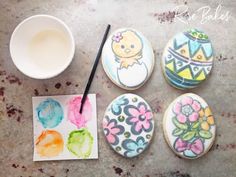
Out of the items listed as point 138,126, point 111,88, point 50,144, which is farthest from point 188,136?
point 50,144

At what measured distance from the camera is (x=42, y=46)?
3.63 ft

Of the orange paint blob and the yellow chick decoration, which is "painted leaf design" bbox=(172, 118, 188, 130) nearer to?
the yellow chick decoration

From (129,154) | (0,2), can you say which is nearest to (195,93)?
(129,154)

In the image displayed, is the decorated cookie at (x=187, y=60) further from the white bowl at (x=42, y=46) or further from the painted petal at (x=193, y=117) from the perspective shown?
the white bowl at (x=42, y=46)

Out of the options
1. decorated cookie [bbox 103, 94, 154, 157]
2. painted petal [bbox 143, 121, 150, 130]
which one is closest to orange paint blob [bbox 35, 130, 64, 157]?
decorated cookie [bbox 103, 94, 154, 157]

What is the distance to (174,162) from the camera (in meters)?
1.12

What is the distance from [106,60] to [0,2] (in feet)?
1.18

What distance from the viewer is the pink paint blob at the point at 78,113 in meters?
1.12

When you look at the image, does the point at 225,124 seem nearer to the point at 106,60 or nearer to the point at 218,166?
the point at 218,166

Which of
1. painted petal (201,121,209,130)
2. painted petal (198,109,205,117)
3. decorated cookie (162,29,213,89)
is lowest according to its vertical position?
painted petal (201,121,209,130)

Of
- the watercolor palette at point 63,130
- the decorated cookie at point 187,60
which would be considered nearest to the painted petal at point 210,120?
the decorated cookie at point 187,60

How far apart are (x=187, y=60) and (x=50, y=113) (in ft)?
1.37

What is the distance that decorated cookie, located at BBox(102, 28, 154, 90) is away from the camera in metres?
1.11

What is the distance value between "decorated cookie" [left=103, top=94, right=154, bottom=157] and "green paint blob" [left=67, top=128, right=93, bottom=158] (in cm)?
6
